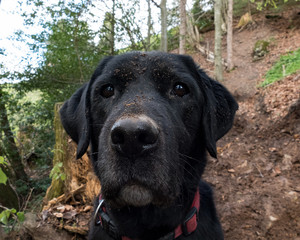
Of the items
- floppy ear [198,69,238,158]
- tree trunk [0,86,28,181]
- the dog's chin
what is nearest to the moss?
floppy ear [198,69,238,158]

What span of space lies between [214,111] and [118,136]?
1.32 m

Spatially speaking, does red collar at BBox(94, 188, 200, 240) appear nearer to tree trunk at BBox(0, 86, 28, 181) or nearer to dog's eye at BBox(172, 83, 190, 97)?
dog's eye at BBox(172, 83, 190, 97)

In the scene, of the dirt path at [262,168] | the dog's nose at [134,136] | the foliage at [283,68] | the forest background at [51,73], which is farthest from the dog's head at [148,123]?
the foliage at [283,68]

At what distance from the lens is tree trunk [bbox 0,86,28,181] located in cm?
834

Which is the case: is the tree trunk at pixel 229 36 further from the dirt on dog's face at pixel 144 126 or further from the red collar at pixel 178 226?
the red collar at pixel 178 226

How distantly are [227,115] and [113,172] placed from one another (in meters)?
1.55

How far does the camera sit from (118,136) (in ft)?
4.53

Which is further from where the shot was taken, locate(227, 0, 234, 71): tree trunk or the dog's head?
locate(227, 0, 234, 71): tree trunk

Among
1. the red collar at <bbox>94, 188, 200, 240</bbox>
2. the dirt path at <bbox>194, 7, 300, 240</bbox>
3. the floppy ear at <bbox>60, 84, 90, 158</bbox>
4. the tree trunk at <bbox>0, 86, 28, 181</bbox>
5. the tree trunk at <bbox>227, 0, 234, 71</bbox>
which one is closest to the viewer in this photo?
the red collar at <bbox>94, 188, 200, 240</bbox>

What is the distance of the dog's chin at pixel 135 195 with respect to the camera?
155 centimetres

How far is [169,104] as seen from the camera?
6.66ft

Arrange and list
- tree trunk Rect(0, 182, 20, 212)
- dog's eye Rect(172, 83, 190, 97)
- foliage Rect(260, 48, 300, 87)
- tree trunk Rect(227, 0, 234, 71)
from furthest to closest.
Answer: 1. tree trunk Rect(227, 0, 234, 71)
2. foliage Rect(260, 48, 300, 87)
3. tree trunk Rect(0, 182, 20, 212)
4. dog's eye Rect(172, 83, 190, 97)

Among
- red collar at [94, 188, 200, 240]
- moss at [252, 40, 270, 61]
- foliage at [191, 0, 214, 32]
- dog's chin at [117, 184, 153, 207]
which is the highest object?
foliage at [191, 0, 214, 32]

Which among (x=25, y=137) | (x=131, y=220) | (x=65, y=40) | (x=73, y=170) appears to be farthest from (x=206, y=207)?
(x=25, y=137)
